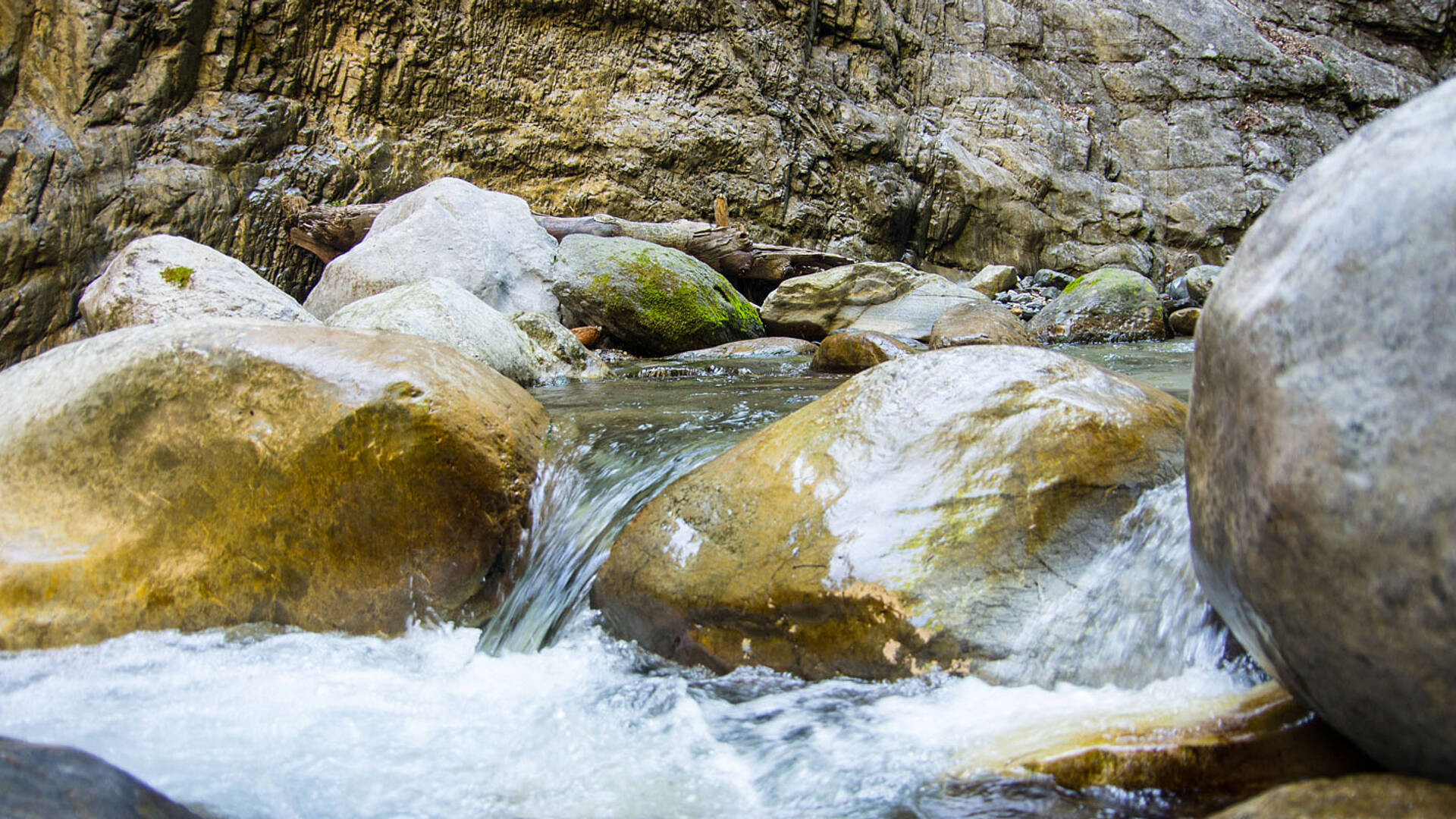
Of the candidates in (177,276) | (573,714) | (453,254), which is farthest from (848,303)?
(573,714)

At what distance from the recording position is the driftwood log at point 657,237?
10.3 m

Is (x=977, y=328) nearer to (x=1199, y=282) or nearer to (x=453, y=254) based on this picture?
(x=453, y=254)

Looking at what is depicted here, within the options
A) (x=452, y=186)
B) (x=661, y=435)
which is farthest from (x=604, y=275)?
(x=661, y=435)

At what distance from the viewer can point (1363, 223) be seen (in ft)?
4.44

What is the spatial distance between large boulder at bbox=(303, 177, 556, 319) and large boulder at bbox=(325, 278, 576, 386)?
1.60 m

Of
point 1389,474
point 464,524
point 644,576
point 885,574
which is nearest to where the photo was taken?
point 1389,474

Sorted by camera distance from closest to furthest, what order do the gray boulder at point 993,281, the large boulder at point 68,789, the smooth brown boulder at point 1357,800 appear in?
the smooth brown boulder at point 1357,800 → the large boulder at point 68,789 → the gray boulder at point 993,281

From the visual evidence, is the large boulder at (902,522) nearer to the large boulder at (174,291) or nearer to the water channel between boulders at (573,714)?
the water channel between boulders at (573,714)

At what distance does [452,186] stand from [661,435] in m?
5.86

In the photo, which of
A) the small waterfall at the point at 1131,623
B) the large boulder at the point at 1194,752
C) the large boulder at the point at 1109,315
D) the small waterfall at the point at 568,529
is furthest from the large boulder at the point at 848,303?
the large boulder at the point at 1194,752

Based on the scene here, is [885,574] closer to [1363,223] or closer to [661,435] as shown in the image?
[1363,223]

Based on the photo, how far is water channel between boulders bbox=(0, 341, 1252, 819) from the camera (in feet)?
5.89

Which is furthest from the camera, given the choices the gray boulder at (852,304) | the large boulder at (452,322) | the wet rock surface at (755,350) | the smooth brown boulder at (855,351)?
the gray boulder at (852,304)

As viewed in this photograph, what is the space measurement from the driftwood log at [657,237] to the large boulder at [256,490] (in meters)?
7.15
